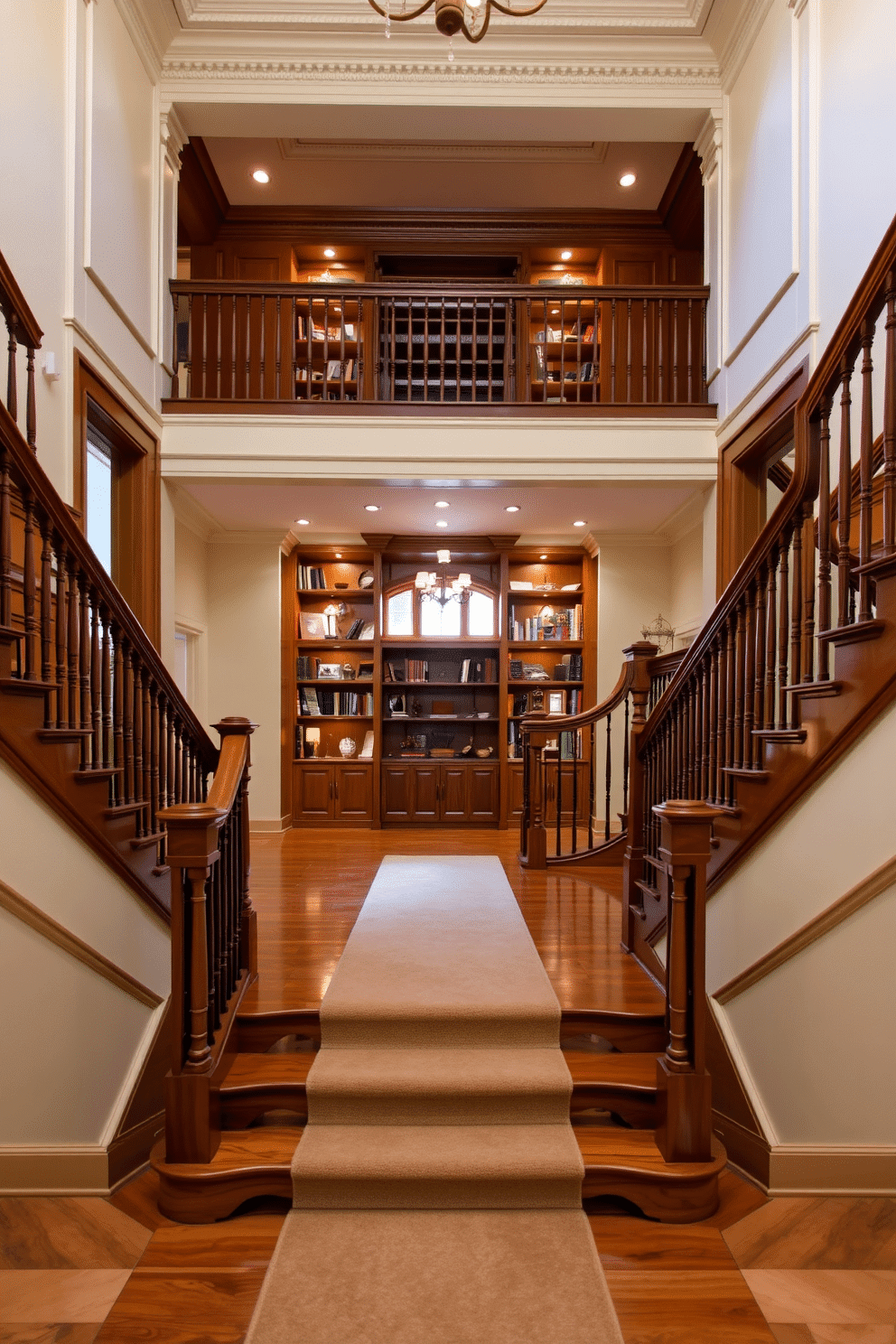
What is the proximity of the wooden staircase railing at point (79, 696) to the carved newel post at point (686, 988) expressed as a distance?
1780 millimetres

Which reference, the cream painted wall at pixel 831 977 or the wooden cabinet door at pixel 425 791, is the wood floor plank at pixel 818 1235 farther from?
the wooden cabinet door at pixel 425 791

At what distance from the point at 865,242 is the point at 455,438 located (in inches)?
106

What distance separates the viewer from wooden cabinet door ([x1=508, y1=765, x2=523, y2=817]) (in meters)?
8.02

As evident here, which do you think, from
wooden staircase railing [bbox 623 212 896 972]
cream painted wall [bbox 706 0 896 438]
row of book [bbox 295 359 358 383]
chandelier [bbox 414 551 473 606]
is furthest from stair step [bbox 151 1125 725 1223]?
row of book [bbox 295 359 358 383]

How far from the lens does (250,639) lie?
776 centimetres

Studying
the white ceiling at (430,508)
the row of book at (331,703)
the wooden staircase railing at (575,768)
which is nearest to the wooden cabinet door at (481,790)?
the wooden staircase railing at (575,768)

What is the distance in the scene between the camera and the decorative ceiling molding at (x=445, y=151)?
6398mm

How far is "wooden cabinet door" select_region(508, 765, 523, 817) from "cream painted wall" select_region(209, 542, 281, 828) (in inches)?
88.3

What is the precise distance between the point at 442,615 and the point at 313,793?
87.7 inches

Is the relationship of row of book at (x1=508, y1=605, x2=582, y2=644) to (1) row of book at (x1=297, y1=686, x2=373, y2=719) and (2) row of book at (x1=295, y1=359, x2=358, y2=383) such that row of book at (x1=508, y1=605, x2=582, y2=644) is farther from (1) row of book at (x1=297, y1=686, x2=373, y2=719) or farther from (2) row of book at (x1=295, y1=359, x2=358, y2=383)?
(2) row of book at (x1=295, y1=359, x2=358, y2=383)

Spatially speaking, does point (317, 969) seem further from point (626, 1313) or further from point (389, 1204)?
point (626, 1313)

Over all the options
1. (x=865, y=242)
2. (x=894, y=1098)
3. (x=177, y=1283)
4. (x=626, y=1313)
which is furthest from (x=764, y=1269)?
(x=865, y=242)

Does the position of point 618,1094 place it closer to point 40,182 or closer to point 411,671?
point 40,182

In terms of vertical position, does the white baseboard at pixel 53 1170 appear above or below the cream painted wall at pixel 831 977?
below
